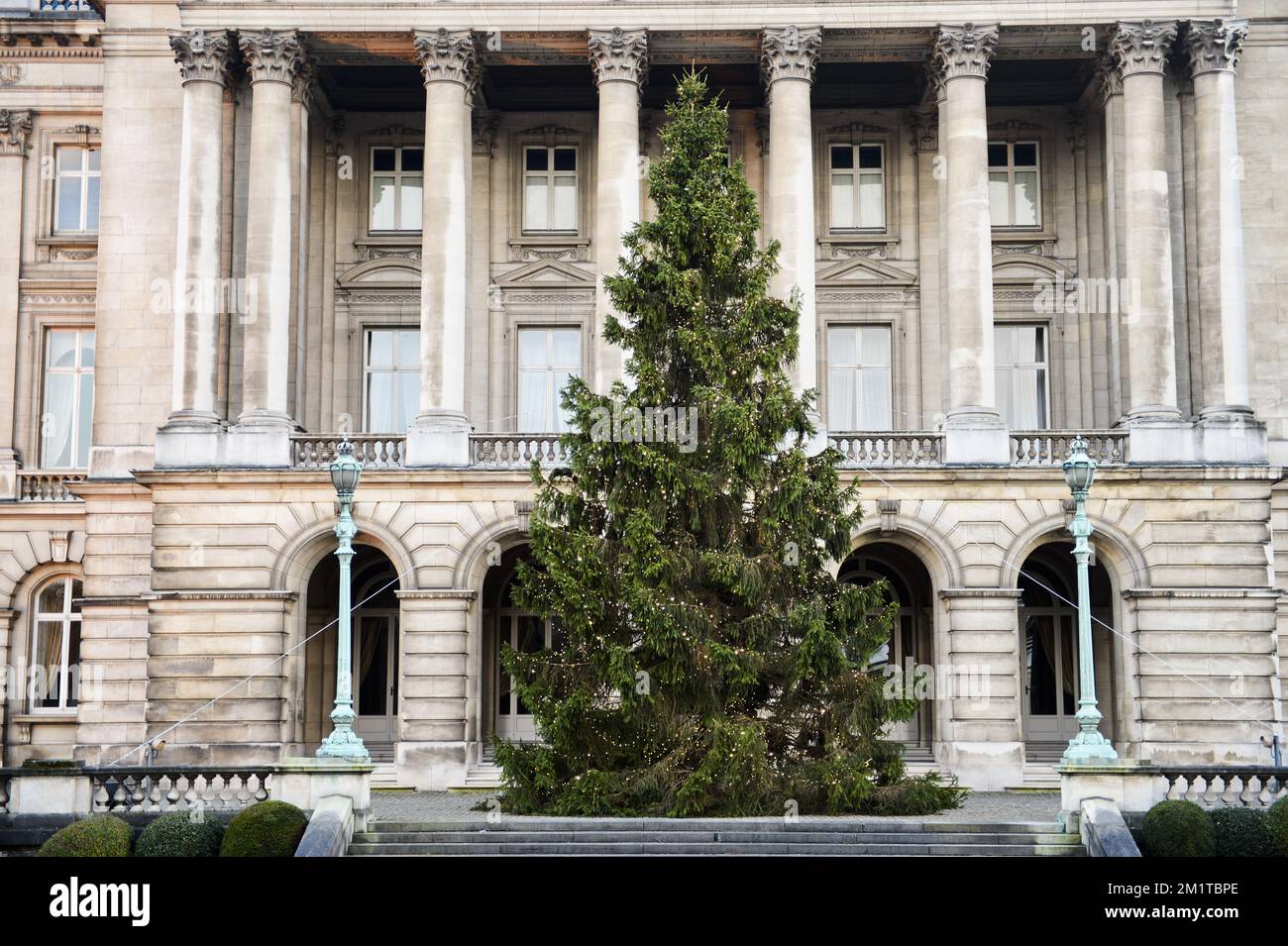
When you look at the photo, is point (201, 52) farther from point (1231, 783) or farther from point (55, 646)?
point (1231, 783)

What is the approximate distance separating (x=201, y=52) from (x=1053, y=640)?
25.6 metres

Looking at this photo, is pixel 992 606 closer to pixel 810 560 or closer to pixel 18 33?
pixel 810 560

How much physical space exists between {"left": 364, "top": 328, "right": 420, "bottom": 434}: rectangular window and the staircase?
19.1m

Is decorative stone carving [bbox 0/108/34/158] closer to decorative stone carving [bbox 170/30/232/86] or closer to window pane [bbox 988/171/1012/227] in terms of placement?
decorative stone carving [bbox 170/30/232/86]

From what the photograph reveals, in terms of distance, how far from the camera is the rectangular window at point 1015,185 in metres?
44.1

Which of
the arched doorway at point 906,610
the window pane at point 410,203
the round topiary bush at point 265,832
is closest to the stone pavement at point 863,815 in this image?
the round topiary bush at point 265,832

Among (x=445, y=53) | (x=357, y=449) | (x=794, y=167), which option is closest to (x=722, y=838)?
(x=357, y=449)

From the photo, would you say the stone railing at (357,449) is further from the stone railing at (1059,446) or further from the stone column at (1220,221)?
the stone column at (1220,221)

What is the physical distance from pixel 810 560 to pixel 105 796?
12.3m

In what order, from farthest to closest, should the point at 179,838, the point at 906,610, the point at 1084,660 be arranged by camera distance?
the point at 906,610 < the point at 1084,660 < the point at 179,838

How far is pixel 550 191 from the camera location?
44500 mm

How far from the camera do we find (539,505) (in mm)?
28297

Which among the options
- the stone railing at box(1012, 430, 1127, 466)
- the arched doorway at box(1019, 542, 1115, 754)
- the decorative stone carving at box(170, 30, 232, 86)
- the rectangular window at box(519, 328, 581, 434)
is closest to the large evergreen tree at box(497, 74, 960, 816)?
the stone railing at box(1012, 430, 1127, 466)

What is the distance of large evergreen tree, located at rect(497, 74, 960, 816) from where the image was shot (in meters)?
26.1
